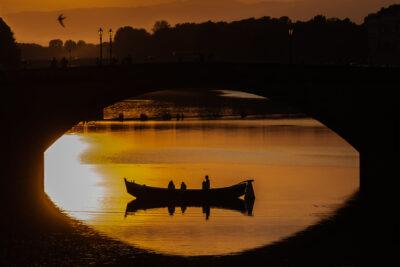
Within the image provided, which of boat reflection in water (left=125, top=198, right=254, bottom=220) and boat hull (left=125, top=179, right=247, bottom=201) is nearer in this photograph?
boat reflection in water (left=125, top=198, right=254, bottom=220)

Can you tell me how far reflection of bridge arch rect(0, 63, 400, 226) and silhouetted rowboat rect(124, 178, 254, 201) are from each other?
7600 mm

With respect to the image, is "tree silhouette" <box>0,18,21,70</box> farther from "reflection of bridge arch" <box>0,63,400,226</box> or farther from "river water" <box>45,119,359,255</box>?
"reflection of bridge arch" <box>0,63,400,226</box>

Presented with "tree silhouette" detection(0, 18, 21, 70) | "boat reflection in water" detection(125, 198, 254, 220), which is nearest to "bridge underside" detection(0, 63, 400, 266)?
"boat reflection in water" detection(125, 198, 254, 220)

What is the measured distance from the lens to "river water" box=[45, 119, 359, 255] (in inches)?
2013

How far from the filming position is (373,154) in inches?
2571

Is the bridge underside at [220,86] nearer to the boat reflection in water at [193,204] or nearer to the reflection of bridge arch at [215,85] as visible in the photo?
the reflection of bridge arch at [215,85]

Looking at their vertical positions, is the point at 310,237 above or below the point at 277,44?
below

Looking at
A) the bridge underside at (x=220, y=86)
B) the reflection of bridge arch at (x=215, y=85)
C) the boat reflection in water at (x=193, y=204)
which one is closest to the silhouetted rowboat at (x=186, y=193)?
the boat reflection in water at (x=193, y=204)

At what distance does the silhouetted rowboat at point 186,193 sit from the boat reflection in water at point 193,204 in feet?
0.76

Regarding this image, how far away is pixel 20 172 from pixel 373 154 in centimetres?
2402

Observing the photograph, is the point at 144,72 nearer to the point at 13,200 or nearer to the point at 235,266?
the point at 13,200

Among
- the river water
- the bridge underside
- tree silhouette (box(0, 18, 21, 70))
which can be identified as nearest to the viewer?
the river water

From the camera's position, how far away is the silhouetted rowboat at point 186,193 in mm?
59312

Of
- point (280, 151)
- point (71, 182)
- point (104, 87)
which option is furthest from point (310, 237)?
point (280, 151)
